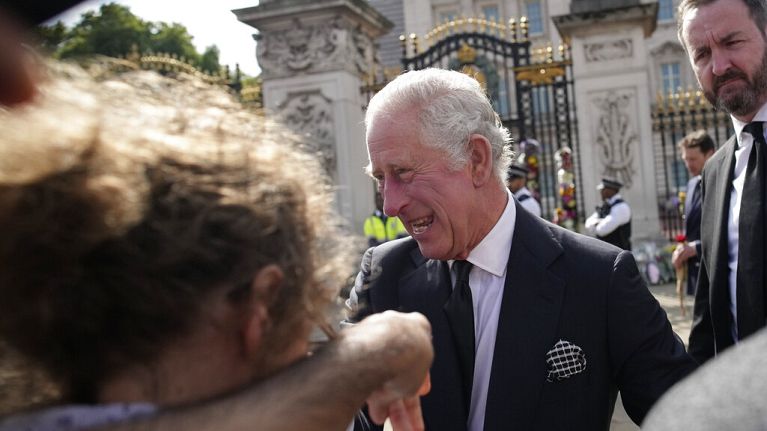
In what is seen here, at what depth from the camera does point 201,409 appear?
1.01 meters

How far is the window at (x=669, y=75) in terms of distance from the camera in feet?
113

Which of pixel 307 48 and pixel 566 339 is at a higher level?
pixel 307 48

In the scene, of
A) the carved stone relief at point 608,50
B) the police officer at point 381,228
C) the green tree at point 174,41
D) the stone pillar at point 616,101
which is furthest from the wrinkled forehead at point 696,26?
the green tree at point 174,41

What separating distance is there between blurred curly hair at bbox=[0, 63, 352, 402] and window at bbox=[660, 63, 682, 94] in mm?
35495

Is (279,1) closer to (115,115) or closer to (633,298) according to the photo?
(633,298)

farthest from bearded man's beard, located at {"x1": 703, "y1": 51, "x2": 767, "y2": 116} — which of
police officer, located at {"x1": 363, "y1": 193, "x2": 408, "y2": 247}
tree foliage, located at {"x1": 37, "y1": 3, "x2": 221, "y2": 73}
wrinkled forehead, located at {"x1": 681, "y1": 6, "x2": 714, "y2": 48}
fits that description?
tree foliage, located at {"x1": 37, "y1": 3, "x2": 221, "y2": 73}

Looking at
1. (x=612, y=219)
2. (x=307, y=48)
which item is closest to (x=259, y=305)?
(x=612, y=219)

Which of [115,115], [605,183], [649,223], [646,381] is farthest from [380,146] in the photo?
[649,223]

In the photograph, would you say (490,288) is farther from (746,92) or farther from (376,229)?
(376,229)

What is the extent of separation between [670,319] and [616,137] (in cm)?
341

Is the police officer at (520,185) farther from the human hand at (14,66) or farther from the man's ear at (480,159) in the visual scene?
the human hand at (14,66)

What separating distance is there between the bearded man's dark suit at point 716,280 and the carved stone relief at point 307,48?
10.1 meters

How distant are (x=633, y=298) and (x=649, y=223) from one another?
9.87 metres

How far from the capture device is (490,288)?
2496mm
